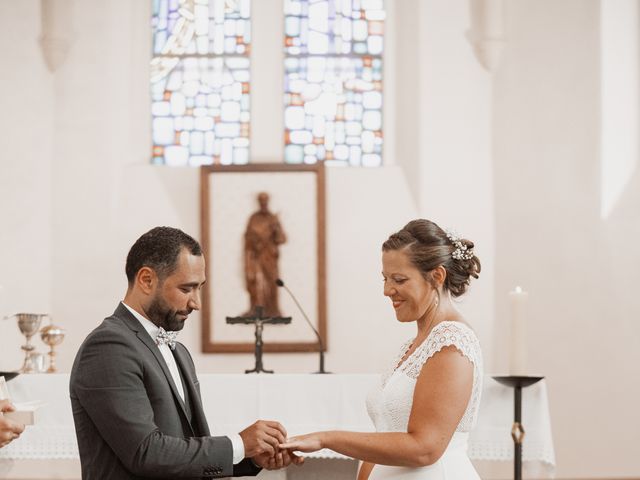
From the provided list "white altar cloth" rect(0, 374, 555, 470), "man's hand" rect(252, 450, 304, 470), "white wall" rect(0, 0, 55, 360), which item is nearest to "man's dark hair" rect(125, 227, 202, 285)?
"man's hand" rect(252, 450, 304, 470)

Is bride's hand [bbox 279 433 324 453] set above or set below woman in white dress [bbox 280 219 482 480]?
below

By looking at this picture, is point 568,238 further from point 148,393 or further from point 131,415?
point 131,415

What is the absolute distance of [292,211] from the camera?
31.4 ft

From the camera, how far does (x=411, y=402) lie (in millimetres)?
3385

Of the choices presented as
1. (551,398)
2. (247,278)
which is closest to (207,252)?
(247,278)

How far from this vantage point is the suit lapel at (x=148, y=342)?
10.3 ft

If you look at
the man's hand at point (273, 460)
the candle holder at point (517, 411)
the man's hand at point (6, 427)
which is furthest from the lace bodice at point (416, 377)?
the candle holder at point (517, 411)

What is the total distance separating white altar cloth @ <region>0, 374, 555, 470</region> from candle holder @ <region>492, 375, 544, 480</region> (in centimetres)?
13

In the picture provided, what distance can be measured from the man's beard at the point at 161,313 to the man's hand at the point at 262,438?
16.6 inches

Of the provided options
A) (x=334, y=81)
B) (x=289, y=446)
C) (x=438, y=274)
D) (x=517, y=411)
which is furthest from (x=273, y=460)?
(x=334, y=81)

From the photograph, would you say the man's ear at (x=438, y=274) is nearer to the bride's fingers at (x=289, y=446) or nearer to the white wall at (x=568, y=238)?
the bride's fingers at (x=289, y=446)

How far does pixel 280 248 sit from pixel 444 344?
629 centimetres

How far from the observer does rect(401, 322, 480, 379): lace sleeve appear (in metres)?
3.32

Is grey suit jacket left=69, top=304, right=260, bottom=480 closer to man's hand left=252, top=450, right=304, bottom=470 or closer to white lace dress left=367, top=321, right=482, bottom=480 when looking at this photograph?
man's hand left=252, top=450, right=304, bottom=470
